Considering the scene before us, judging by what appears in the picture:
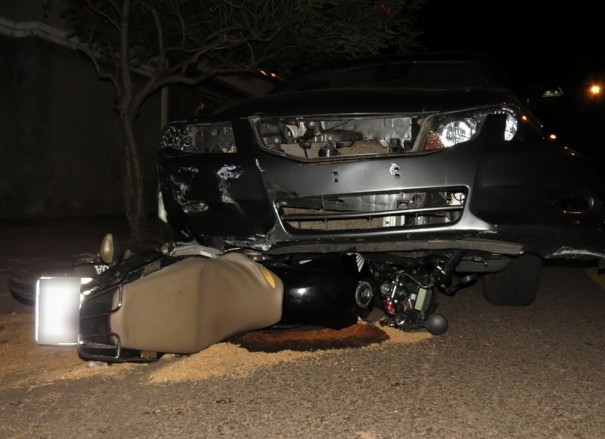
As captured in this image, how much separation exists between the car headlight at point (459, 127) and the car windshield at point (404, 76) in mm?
1600

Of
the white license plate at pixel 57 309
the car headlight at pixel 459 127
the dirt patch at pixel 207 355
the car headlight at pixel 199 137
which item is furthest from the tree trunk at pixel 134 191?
the car headlight at pixel 459 127

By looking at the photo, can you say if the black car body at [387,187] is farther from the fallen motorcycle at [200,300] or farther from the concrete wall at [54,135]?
the concrete wall at [54,135]

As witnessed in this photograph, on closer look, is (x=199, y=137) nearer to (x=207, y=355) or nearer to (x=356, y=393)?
(x=207, y=355)

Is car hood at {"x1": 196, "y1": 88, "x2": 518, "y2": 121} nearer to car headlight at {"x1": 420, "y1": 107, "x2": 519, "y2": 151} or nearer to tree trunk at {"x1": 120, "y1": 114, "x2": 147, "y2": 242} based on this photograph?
car headlight at {"x1": 420, "y1": 107, "x2": 519, "y2": 151}

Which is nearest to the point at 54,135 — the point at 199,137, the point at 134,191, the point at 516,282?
the point at 134,191

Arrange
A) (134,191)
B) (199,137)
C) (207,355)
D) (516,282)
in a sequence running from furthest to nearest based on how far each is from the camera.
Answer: (134,191)
(516,282)
(199,137)
(207,355)

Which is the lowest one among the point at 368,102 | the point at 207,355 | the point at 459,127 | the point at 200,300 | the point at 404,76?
the point at 207,355

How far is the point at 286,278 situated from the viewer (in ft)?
10.5

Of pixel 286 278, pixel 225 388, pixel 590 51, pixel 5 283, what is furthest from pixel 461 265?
pixel 590 51

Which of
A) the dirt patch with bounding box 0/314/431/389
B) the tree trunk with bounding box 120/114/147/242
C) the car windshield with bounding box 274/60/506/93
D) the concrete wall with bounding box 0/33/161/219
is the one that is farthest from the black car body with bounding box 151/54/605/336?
the concrete wall with bounding box 0/33/161/219

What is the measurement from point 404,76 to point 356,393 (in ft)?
10.1

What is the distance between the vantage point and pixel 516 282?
4.00 m

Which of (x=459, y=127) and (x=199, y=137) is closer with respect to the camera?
(x=459, y=127)

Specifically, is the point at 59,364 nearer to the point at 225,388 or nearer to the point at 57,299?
the point at 57,299
